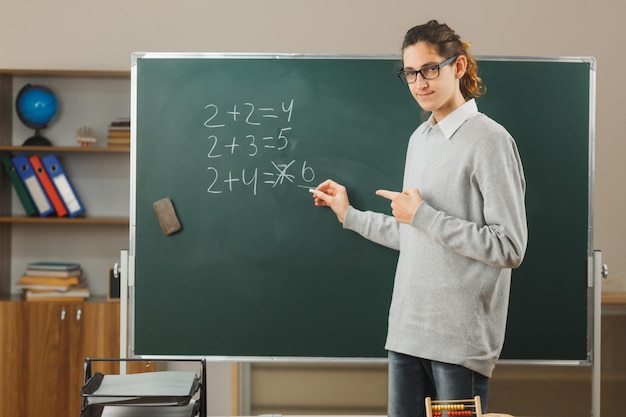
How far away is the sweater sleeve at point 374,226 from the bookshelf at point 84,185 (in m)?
1.81

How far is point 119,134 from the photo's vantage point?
3.79 m

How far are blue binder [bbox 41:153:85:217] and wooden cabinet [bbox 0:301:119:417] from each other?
1.64 ft

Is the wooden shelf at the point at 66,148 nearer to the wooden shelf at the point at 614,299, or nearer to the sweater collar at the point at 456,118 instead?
the sweater collar at the point at 456,118

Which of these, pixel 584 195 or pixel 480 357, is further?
pixel 584 195

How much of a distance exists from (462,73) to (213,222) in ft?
3.48

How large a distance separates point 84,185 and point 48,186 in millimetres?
227

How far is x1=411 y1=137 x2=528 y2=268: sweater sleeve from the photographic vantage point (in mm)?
1975

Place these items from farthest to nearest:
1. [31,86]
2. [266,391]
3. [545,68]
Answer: [31,86]
[266,391]
[545,68]

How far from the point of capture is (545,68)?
8.82ft

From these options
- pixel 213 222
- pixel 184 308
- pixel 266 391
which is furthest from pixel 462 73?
pixel 266 391

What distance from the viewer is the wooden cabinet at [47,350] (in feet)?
11.8

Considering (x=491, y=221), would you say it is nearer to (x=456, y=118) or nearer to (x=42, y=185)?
(x=456, y=118)

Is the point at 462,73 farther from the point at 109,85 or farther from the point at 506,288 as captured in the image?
the point at 109,85

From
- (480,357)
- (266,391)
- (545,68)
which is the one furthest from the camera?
(266,391)
